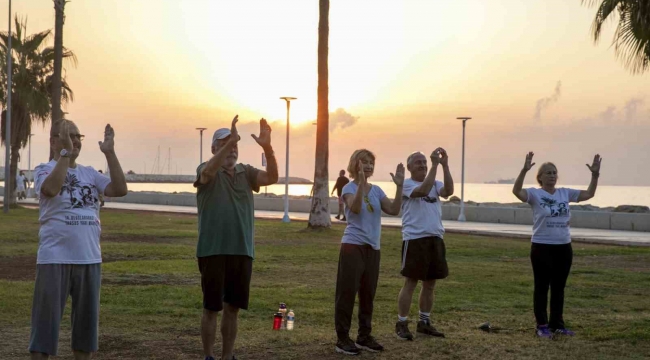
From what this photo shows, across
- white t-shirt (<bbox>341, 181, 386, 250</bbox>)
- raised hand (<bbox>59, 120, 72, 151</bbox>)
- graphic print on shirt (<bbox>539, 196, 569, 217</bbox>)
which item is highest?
raised hand (<bbox>59, 120, 72, 151</bbox>)

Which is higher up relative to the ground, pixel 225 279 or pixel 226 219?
pixel 226 219

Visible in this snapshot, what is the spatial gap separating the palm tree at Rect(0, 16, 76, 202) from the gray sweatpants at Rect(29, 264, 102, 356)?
38.3 m

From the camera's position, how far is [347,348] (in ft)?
28.2

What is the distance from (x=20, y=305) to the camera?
11516 mm

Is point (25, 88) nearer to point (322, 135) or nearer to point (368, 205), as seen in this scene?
point (322, 135)

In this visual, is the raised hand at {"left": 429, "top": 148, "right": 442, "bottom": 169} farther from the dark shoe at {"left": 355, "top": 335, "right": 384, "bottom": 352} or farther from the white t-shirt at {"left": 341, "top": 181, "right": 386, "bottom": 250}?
the dark shoe at {"left": 355, "top": 335, "right": 384, "bottom": 352}

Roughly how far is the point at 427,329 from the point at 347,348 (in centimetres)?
124

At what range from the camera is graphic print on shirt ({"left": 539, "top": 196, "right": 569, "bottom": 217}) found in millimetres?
9602

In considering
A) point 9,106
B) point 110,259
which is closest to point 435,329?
point 110,259

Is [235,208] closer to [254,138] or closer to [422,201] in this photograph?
[254,138]

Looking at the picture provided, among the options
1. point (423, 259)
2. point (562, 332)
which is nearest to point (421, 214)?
point (423, 259)

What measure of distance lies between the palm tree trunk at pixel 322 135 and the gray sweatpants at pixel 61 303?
2102 centimetres

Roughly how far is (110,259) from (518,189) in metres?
10.5

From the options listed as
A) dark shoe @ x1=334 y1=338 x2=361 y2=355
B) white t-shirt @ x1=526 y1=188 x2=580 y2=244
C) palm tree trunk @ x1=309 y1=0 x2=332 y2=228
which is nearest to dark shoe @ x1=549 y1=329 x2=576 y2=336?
white t-shirt @ x1=526 y1=188 x2=580 y2=244
